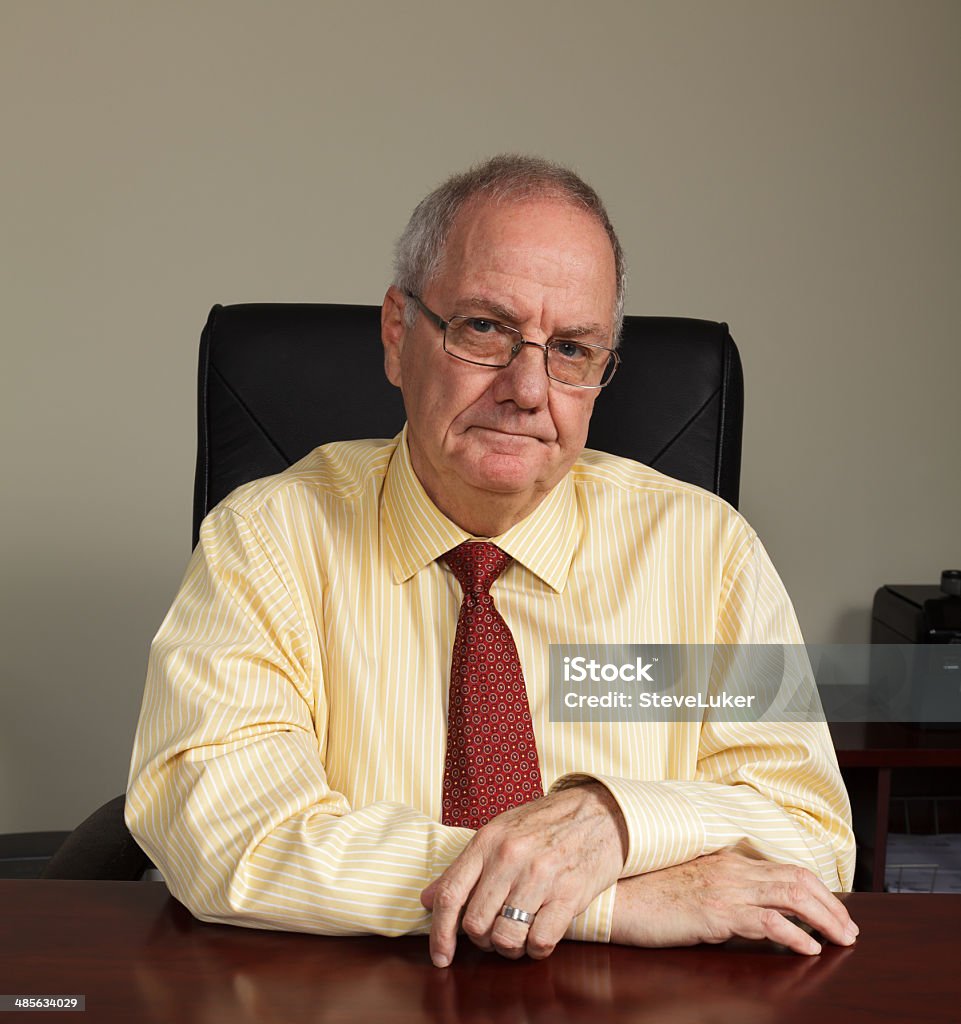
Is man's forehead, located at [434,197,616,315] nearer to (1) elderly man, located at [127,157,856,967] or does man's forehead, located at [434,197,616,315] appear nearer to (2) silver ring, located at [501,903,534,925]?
(1) elderly man, located at [127,157,856,967]

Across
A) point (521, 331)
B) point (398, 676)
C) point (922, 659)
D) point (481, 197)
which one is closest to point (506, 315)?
point (521, 331)

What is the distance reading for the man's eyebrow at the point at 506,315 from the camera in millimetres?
1337

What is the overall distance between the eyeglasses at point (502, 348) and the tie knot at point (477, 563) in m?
0.22

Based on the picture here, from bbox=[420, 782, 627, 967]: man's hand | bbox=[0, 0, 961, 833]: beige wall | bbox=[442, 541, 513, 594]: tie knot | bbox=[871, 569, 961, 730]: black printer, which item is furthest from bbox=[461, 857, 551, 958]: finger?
bbox=[0, 0, 961, 833]: beige wall

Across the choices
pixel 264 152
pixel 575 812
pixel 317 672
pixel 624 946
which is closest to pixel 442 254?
pixel 317 672

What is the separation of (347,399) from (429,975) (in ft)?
3.49

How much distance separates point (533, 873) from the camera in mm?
944

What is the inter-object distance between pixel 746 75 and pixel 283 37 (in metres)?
1.07

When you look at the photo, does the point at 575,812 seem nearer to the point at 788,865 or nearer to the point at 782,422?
the point at 788,865

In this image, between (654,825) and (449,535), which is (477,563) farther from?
(654,825)

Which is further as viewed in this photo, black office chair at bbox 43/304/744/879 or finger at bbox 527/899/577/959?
black office chair at bbox 43/304/744/879

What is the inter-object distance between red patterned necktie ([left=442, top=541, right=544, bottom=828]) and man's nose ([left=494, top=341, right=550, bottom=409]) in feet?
0.79

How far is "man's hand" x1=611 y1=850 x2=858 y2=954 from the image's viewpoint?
0.90 metres

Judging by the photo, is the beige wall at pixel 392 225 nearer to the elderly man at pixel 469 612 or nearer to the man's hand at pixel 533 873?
the elderly man at pixel 469 612
